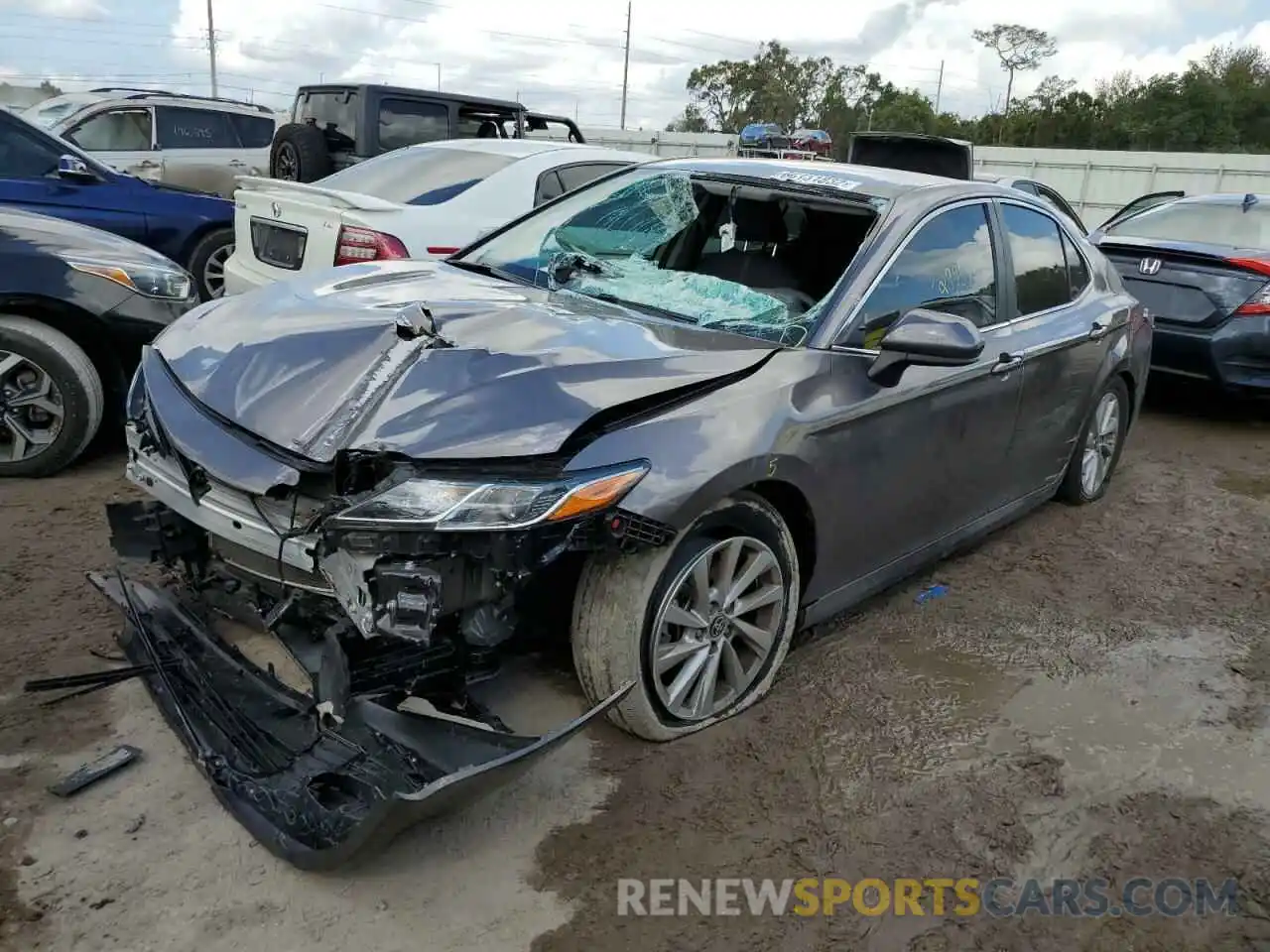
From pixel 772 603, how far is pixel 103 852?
1.88 metres

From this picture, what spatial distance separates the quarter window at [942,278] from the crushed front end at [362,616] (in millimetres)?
1210

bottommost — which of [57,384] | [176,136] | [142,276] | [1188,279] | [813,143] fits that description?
[57,384]

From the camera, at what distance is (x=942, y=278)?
3709 mm

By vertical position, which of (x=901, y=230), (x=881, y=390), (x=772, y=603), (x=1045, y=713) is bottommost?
(x=1045, y=713)

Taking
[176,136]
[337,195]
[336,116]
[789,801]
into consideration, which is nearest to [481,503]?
[789,801]

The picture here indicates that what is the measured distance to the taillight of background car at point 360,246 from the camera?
5.54 m

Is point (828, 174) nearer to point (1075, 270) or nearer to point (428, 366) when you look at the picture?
point (1075, 270)

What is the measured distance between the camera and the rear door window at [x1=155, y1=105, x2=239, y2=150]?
485 inches

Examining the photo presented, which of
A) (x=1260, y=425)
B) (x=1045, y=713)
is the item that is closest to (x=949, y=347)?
(x=1045, y=713)

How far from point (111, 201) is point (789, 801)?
6.31 m

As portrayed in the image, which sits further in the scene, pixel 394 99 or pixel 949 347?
pixel 394 99

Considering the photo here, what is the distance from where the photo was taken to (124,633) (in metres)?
3.18

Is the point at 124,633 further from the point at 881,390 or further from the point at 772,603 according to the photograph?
the point at 881,390

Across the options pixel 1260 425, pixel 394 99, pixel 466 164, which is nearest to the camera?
pixel 466 164
